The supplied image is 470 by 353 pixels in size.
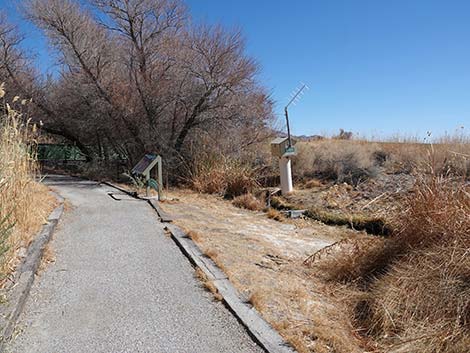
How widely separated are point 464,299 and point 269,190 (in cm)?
785

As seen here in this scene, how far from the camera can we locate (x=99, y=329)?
2.80 meters

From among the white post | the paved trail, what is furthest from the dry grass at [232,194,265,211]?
the paved trail

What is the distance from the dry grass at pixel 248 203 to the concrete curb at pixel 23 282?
4996 millimetres

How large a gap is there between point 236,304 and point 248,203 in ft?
20.9

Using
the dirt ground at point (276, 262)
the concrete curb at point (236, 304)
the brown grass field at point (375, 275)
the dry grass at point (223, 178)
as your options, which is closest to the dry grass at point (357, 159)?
the dry grass at point (223, 178)

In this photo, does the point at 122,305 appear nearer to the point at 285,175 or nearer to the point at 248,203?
the point at 248,203

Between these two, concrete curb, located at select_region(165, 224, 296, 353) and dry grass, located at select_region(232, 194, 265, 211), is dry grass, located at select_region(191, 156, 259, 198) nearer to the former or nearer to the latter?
dry grass, located at select_region(232, 194, 265, 211)

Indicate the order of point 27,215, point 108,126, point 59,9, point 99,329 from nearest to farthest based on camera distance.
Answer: point 99,329, point 27,215, point 59,9, point 108,126

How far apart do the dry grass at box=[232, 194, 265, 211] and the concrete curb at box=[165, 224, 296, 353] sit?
4.66 m

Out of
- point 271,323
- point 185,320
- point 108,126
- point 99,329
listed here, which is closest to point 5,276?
point 99,329

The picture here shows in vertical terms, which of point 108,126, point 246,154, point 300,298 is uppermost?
point 108,126

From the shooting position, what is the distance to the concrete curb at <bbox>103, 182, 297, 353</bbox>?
2.63 metres

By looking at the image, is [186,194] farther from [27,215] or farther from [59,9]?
[59,9]

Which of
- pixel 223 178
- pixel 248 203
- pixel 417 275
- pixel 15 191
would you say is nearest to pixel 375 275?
pixel 417 275
